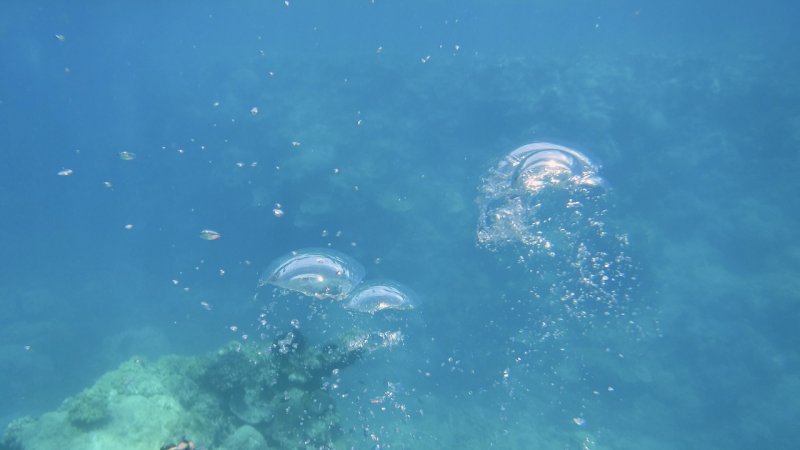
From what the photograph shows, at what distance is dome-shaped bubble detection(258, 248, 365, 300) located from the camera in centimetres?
1012

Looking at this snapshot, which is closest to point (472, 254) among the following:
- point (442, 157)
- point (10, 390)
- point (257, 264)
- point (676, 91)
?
point (442, 157)

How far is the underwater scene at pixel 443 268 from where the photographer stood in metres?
11.1

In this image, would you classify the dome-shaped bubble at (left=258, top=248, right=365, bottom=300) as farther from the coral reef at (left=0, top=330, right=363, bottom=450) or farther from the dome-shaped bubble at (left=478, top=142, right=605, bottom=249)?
the dome-shaped bubble at (left=478, top=142, right=605, bottom=249)

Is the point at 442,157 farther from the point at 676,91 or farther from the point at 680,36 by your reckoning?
the point at 680,36

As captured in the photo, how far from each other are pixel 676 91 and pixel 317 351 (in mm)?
22572

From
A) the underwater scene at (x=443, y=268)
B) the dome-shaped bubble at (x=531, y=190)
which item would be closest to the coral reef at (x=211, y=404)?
the underwater scene at (x=443, y=268)

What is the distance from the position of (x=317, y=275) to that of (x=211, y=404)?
11.4 feet

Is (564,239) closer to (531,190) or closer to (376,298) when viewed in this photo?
(531,190)

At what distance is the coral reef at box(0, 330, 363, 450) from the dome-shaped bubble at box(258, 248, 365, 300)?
129 cm

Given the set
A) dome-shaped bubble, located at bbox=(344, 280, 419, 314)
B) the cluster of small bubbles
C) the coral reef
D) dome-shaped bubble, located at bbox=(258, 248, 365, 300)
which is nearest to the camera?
the coral reef

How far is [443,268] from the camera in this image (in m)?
19.0

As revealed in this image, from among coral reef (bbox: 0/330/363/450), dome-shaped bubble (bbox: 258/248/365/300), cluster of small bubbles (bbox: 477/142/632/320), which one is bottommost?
coral reef (bbox: 0/330/363/450)

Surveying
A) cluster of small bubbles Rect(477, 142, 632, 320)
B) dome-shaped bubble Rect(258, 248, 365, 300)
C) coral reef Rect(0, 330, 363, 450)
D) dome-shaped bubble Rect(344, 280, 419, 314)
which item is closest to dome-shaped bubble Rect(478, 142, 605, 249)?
cluster of small bubbles Rect(477, 142, 632, 320)

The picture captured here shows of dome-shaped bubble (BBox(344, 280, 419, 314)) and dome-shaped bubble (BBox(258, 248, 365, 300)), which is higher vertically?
dome-shaped bubble (BBox(344, 280, 419, 314))
